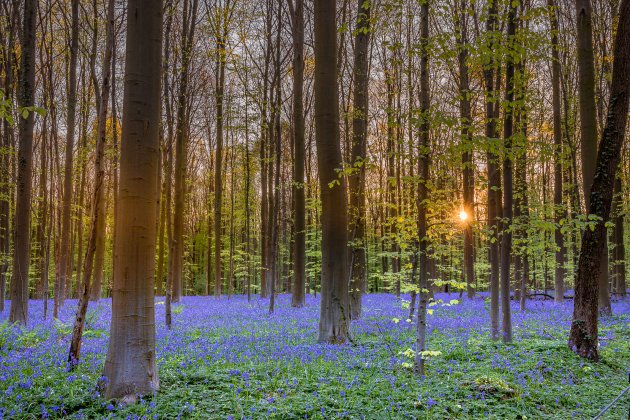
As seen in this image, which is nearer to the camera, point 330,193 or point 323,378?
point 323,378

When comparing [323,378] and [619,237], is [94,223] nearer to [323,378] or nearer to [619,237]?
[323,378]

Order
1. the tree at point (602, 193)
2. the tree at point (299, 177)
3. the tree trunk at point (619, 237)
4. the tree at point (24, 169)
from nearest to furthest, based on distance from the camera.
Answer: the tree at point (602, 193)
the tree at point (24, 169)
the tree at point (299, 177)
the tree trunk at point (619, 237)

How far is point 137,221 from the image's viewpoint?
570 cm

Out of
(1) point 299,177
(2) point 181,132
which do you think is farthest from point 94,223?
(1) point 299,177

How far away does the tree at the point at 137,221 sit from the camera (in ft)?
18.2

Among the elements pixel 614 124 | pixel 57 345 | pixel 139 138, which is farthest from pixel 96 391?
pixel 614 124

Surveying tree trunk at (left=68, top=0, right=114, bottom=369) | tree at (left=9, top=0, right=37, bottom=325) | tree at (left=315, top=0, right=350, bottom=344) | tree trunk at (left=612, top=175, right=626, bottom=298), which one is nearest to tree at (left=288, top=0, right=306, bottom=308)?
tree at (left=315, top=0, right=350, bottom=344)

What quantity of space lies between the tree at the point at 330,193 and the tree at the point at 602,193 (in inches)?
195

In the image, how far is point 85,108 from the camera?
22594mm

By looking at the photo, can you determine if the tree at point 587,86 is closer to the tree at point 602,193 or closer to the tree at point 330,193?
the tree at point 602,193

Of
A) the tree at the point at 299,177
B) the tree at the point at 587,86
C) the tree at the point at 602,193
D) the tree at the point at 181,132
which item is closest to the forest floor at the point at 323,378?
the tree at the point at 602,193

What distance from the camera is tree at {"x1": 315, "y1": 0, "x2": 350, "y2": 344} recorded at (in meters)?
9.91

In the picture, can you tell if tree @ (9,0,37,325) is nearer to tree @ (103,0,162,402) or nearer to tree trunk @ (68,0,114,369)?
tree trunk @ (68,0,114,369)

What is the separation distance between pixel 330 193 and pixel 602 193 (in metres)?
5.73
